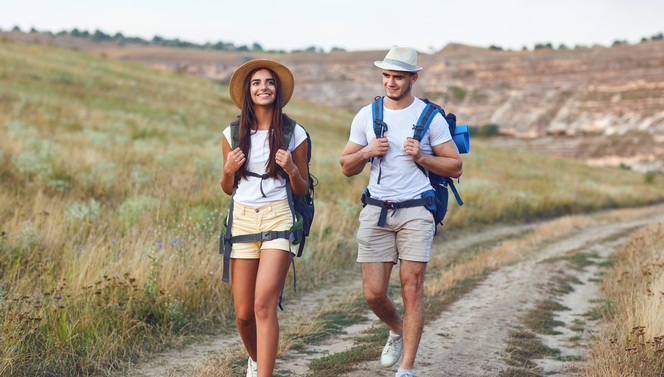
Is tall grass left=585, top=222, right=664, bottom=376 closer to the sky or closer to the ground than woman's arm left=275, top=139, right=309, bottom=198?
closer to the ground

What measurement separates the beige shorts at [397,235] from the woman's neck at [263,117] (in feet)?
3.58

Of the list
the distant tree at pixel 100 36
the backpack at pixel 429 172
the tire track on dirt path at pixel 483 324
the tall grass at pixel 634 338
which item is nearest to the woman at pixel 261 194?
the backpack at pixel 429 172

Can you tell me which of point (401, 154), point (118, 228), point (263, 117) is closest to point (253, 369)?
point (263, 117)

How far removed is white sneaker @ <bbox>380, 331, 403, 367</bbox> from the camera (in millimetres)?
4949

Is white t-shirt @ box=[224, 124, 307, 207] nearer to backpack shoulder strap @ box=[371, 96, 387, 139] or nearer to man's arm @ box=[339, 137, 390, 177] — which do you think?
man's arm @ box=[339, 137, 390, 177]

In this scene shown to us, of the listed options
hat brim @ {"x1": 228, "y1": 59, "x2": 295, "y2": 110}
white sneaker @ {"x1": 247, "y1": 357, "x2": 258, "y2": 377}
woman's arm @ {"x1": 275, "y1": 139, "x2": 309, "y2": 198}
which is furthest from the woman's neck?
white sneaker @ {"x1": 247, "y1": 357, "x2": 258, "y2": 377}

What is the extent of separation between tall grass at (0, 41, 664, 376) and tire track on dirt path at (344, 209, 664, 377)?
218 cm

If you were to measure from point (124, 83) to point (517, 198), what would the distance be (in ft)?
88.1

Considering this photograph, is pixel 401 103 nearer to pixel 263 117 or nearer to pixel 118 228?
pixel 263 117

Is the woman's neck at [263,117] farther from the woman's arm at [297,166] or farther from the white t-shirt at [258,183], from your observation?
the woman's arm at [297,166]

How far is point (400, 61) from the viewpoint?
479 cm

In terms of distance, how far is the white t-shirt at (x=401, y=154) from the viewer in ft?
15.5

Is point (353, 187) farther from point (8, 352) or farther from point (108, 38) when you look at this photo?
point (108, 38)

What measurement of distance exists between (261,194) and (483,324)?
145 inches
